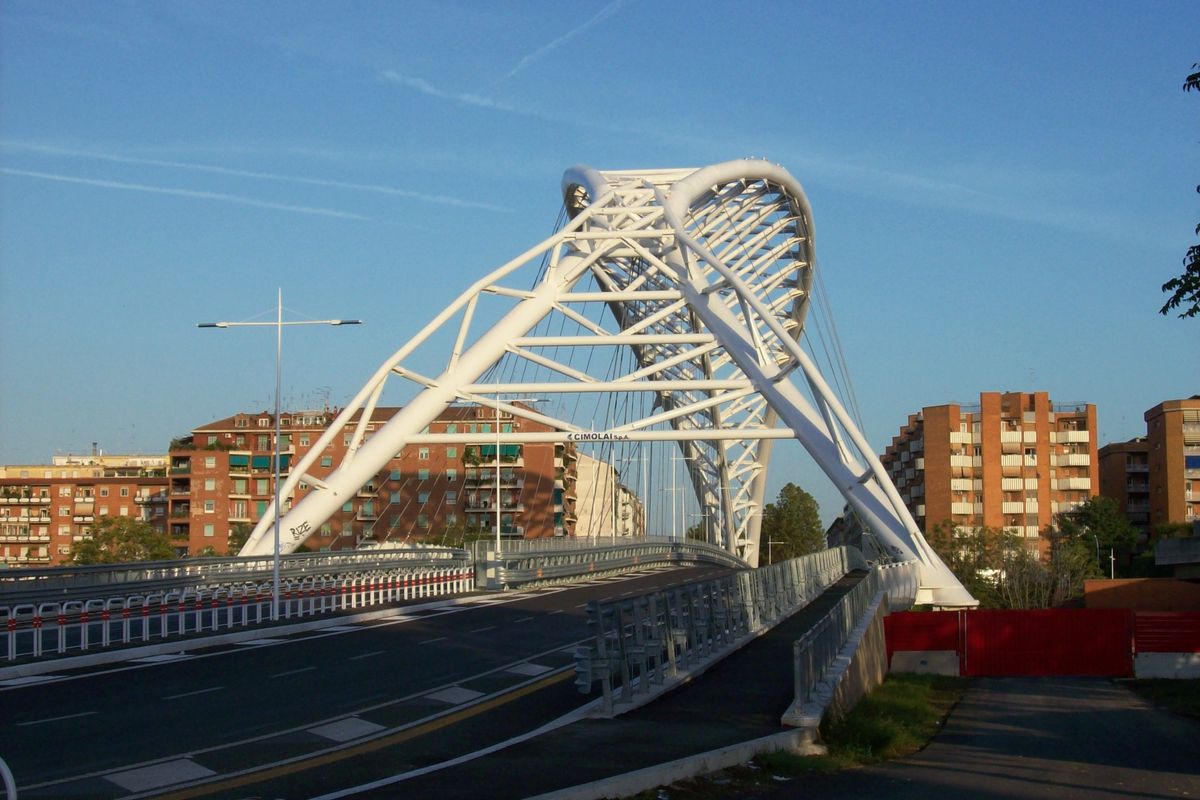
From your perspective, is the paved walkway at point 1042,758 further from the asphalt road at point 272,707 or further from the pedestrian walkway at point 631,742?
the asphalt road at point 272,707

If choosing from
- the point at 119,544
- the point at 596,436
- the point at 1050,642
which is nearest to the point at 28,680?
the point at 1050,642

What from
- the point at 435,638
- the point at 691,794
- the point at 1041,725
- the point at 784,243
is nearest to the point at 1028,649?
the point at 1041,725

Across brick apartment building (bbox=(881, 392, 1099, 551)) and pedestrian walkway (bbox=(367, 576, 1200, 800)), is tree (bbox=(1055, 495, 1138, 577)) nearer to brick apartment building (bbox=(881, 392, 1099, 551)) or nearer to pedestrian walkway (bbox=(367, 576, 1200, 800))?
brick apartment building (bbox=(881, 392, 1099, 551))

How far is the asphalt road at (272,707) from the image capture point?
44.1 ft

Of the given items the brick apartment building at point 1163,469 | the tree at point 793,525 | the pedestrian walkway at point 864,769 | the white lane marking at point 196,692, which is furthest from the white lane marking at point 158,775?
the tree at point 793,525

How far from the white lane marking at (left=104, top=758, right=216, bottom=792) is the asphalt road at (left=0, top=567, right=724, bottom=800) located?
0.06 ft

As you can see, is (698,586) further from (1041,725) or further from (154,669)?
(154,669)

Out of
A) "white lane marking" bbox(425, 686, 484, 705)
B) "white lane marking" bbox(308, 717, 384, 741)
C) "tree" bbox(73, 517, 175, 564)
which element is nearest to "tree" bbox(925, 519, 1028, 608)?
"tree" bbox(73, 517, 175, 564)

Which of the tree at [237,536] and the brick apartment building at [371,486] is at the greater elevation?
the brick apartment building at [371,486]

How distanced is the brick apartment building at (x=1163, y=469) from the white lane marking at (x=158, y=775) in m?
96.5

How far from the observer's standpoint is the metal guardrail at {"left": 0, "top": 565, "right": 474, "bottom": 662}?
25.4 meters

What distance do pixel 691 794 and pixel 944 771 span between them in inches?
147

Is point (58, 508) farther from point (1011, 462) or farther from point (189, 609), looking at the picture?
point (189, 609)

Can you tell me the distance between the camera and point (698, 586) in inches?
893
